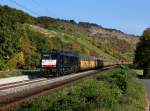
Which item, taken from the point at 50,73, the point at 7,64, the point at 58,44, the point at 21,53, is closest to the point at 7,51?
the point at 7,64

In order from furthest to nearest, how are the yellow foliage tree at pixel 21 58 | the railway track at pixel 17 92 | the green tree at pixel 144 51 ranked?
the green tree at pixel 144 51
the yellow foliage tree at pixel 21 58
the railway track at pixel 17 92

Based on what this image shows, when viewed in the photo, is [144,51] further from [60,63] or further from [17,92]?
[17,92]

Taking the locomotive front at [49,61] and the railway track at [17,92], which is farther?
the locomotive front at [49,61]

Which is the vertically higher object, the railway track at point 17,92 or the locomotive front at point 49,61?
the locomotive front at point 49,61

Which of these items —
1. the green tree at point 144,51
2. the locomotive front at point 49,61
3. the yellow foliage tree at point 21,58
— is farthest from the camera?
the green tree at point 144,51

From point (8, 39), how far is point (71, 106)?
45.9m

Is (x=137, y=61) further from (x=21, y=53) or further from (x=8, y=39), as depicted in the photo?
(x=8, y=39)

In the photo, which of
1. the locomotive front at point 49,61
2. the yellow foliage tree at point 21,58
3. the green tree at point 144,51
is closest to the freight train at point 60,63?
the locomotive front at point 49,61

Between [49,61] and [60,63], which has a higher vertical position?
[49,61]

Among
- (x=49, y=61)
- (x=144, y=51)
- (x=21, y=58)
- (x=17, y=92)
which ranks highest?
(x=144, y=51)

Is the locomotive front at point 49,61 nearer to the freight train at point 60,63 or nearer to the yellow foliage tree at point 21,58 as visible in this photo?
the freight train at point 60,63

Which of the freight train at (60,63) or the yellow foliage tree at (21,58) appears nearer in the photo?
the freight train at (60,63)

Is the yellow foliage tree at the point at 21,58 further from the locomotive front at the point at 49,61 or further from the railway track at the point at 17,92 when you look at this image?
the railway track at the point at 17,92

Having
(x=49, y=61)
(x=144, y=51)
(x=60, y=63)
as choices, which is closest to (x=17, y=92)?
(x=49, y=61)
